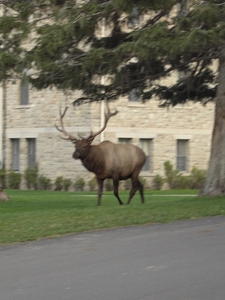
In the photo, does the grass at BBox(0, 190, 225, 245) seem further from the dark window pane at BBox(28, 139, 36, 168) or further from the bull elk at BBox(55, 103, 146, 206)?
the dark window pane at BBox(28, 139, 36, 168)

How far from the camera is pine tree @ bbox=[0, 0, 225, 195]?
1712cm

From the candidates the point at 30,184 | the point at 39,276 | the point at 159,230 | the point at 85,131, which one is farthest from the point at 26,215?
the point at 30,184

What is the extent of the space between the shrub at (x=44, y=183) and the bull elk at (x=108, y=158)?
14.8 meters

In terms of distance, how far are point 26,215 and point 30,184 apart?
19.8 meters

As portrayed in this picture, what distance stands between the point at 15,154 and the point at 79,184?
527 cm

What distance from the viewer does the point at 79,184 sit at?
33.4 metres

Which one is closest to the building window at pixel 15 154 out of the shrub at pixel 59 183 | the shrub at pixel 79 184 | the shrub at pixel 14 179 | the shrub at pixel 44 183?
the shrub at pixel 14 179

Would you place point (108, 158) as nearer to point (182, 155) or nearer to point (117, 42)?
point (117, 42)

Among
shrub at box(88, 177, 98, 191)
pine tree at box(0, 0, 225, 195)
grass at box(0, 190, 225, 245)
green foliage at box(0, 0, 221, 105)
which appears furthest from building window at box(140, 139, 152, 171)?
grass at box(0, 190, 225, 245)

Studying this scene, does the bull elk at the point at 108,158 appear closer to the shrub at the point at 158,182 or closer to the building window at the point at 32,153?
the shrub at the point at 158,182

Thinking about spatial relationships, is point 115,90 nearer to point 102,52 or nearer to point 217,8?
point 102,52

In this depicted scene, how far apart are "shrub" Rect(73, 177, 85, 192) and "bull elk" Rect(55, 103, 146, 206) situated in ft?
43.5

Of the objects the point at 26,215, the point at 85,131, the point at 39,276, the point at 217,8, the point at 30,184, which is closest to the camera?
the point at 39,276

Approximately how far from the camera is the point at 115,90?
2142 centimetres
